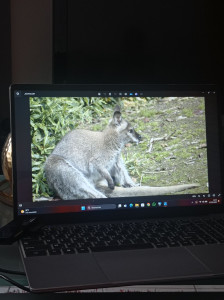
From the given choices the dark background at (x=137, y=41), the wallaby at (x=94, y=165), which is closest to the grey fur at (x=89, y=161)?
the wallaby at (x=94, y=165)

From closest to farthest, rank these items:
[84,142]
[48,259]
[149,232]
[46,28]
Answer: [48,259]
[149,232]
[84,142]
[46,28]

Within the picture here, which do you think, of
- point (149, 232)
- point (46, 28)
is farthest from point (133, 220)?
point (46, 28)

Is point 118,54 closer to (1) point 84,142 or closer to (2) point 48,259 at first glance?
(1) point 84,142

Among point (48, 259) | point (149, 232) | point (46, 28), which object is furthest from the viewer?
point (46, 28)

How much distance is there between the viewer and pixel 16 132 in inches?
30.8

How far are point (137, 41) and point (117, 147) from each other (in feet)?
0.78

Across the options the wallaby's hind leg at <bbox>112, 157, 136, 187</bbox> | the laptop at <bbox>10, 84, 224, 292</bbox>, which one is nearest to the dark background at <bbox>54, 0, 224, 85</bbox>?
the laptop at <bbox>10, 84, 224, 292</bbox>

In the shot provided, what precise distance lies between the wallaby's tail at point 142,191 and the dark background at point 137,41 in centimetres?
25

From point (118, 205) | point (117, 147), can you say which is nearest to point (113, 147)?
point (117, 147)

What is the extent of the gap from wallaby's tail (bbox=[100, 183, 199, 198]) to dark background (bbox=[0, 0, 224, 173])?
0.81ft

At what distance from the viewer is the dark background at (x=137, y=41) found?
35.5 inches

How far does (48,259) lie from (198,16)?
0.60 metres

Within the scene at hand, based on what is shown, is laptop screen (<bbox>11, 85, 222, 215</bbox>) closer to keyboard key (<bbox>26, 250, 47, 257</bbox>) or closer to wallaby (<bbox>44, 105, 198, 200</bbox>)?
wallaby (<bbox>44, 105, 198, 200</bbox>)

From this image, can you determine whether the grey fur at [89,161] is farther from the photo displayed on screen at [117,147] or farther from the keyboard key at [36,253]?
the keyboard key at [36,253]
